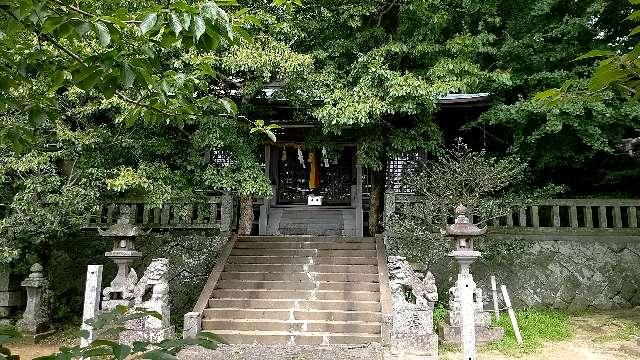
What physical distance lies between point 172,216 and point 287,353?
17.4ft

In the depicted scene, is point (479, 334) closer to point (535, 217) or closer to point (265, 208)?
point (535, 217)

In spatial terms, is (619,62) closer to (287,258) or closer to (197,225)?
(287,258)

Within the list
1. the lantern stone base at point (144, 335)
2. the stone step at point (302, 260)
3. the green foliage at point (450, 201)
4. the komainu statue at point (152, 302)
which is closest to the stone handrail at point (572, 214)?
the green foliage at point (450, 201)

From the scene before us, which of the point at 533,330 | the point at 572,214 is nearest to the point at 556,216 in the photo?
the point at 572,214

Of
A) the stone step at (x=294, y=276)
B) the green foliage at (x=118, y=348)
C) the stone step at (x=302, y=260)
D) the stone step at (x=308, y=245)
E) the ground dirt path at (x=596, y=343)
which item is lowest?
the ground dirt path at (x=596, y=343)

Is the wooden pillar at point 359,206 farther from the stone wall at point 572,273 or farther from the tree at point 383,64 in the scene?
the stone wall at point 572,273

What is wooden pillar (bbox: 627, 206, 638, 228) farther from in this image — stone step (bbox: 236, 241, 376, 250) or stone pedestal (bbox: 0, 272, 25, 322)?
stone pedestal (bbox: 0, 272, 25, 322)

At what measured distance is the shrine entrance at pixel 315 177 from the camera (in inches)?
613

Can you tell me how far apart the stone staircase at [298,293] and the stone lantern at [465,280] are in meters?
2.40

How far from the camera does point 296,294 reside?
9.48m

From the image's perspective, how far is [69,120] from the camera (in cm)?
999

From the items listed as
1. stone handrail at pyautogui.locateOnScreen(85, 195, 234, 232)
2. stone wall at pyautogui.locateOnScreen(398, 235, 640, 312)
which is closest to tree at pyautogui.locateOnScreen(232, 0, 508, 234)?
stone wall at pyautogui.locateOnScreen(398, 235, 640, 312)

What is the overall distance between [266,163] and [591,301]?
31.6ft

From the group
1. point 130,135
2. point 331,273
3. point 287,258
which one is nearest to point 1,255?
point 130,135
